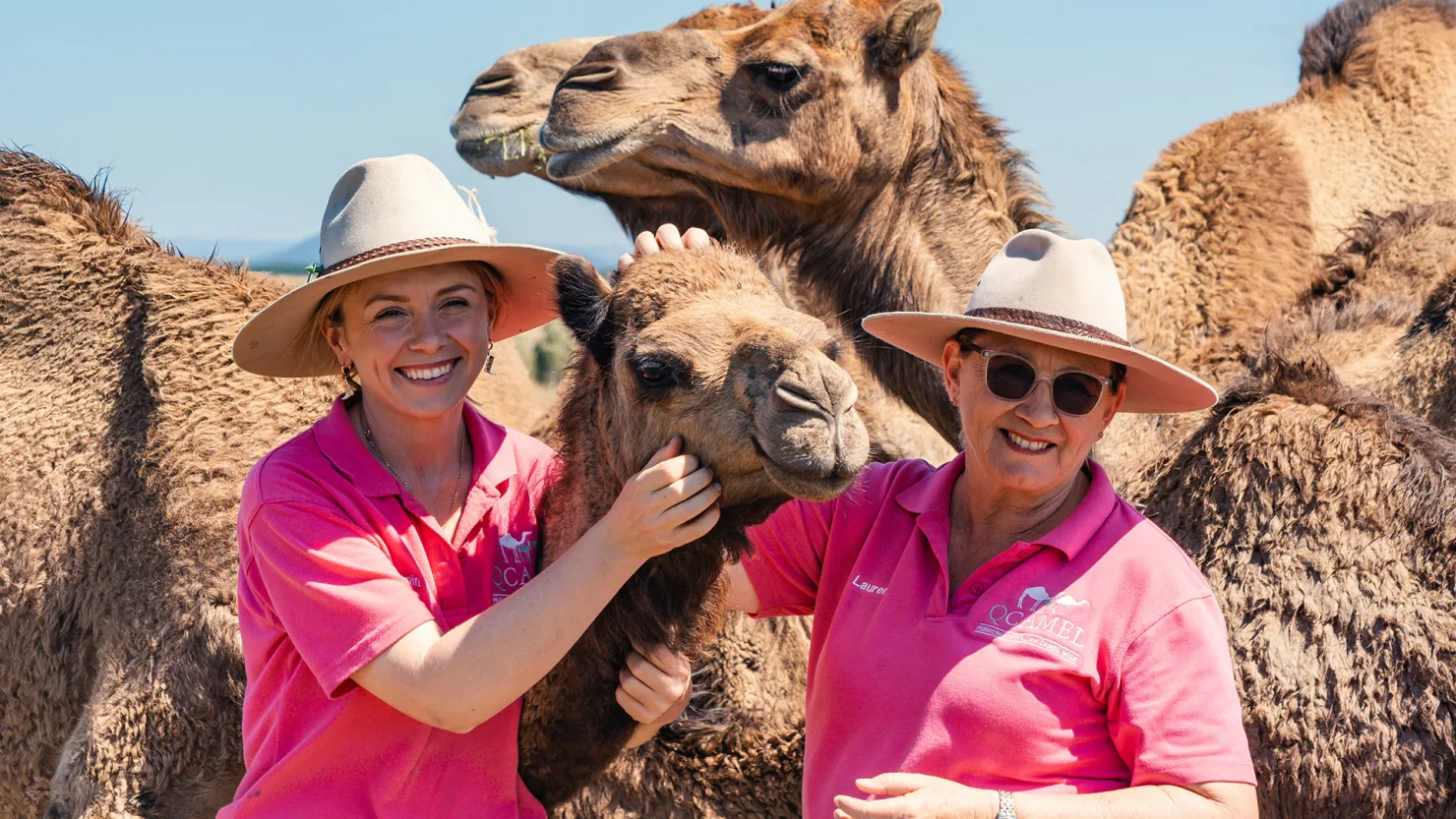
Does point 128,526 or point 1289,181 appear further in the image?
point 1289,181

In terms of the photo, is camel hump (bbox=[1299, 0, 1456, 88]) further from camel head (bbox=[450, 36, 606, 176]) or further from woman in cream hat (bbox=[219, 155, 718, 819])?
woman in cream hat (bbox=[219, 155, 718, 819])

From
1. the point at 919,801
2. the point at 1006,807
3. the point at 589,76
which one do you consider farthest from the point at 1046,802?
the point at 589,76

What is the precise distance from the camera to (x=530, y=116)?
607 centimetres

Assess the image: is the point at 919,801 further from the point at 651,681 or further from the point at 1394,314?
the point at 1394,314

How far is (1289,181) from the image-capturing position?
6.30m

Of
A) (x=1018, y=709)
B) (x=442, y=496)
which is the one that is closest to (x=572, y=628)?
(x=442, y=496)

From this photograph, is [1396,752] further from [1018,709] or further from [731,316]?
[731,316]

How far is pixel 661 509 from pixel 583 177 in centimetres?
334

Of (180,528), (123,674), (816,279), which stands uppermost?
(816,279)

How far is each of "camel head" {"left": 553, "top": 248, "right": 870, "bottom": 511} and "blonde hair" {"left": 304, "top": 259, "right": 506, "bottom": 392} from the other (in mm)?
232

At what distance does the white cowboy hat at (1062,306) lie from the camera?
8.98 ft

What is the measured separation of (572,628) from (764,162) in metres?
3.33

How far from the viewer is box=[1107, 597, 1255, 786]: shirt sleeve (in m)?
2.43

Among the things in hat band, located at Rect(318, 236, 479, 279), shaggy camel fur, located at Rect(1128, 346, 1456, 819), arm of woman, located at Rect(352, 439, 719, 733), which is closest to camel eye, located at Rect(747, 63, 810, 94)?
shaggy camel fur, located at Rect(1128, 346, 1456, 819)
